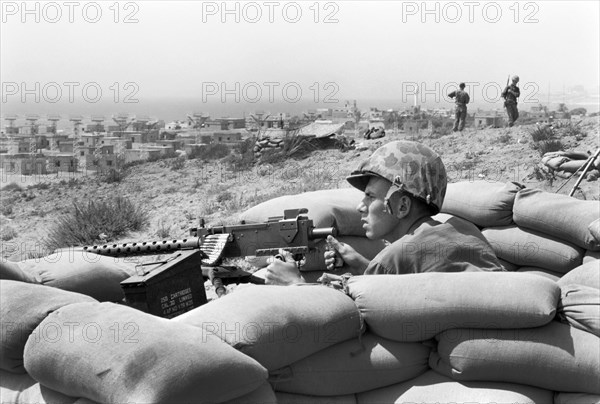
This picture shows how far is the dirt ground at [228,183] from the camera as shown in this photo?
42.9 ft

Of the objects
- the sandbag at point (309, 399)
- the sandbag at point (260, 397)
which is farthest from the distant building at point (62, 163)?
the sandbag at point (260, 397)

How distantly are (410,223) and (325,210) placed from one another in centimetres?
165

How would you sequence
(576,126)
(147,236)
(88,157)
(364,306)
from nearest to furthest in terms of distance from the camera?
(364,306) < (147,236) < (576,126) < (88,157)

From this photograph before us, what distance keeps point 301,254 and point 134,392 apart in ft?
6.07

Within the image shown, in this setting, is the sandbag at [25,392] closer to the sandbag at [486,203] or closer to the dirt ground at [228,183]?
the sandbag at [486,203]

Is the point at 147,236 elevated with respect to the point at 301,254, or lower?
lower

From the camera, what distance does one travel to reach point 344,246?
13.8 feet

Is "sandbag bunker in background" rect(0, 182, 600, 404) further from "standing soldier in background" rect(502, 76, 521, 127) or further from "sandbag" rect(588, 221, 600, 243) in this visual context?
"standing soldier in background" rect(502, 76, 521, 127)

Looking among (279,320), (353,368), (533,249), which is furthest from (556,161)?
(279,320)

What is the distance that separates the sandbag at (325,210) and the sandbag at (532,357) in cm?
225

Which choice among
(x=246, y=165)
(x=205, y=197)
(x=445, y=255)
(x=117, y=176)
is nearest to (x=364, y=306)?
(x=445, y=255)

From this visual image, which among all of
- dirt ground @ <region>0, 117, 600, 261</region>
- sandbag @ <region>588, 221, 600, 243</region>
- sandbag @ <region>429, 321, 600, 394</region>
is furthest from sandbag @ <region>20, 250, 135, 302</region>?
dirt ground @ <region>0, 117, 600, 261</region>

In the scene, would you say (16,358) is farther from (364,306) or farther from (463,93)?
(463,93)

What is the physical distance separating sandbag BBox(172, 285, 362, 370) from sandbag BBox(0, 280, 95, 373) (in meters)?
0.56
